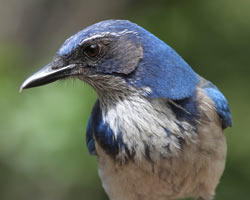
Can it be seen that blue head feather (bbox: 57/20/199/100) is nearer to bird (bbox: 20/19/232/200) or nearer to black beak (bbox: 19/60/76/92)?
bird (bbox: 20/19/232/200)

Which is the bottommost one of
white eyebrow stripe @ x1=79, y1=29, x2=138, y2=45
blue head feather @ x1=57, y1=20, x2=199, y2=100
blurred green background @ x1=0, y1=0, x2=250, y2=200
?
blurred green background @ x1=0, y1=0, x2=250, y2=200

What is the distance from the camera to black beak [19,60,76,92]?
4.21m

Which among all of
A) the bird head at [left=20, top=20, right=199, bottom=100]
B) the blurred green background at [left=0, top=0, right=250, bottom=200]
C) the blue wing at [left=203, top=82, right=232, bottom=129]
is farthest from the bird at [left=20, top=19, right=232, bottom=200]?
the blurred green background at [left=0, top=0, right=250, bottom=200]

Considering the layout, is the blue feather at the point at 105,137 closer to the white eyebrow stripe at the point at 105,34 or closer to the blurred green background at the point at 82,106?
the white eyebrow stripe at the point at 105,34

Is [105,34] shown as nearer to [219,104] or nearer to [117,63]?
[117,63]

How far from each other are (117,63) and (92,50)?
22 cm

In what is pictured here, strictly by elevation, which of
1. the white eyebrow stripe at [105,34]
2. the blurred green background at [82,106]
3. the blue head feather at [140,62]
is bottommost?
the blurred green background at [82,106]

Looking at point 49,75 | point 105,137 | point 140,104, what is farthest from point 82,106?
point 140,104

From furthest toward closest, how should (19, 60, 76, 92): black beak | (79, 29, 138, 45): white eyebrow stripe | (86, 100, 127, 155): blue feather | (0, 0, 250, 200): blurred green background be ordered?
(0, 0, 250, 200): blurred green background, (86, 100, 127, 155): blue feather, (19, 60, 76, 92): black beak, (79, 29, 138, 45): white eyebrow stripe

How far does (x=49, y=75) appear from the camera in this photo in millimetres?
4238

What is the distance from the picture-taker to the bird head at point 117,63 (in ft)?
13.7

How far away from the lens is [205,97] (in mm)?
4598

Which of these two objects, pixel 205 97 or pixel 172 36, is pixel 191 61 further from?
pixel 205 97

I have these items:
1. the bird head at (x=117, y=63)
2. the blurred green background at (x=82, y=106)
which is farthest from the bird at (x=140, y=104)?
the blurred green background at (x=82, y=106)
